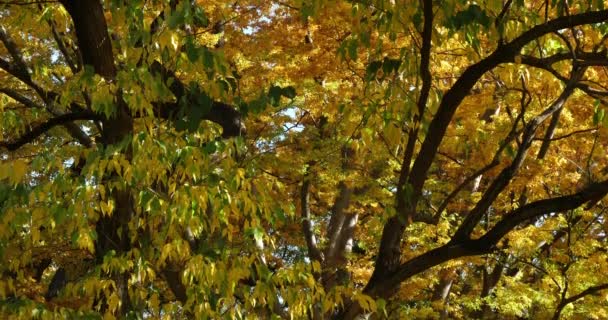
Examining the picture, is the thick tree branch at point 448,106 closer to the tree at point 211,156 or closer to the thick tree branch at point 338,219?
the tree at point 211,156

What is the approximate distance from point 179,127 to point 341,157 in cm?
687

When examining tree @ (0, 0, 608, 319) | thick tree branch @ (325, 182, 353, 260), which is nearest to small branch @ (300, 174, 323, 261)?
thick tree branch @ (325, 182, 353, 260)

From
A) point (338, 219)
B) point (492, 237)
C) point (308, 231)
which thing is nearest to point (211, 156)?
point (492, 237)

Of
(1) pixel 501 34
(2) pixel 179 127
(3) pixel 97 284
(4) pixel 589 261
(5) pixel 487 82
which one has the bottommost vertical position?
(3) pixel 97 284

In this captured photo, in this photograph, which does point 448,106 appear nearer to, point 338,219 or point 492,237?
point 492,237

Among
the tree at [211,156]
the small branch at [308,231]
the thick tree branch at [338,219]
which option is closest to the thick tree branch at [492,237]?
the tree at [211,156]

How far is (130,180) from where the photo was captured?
3.33 meters

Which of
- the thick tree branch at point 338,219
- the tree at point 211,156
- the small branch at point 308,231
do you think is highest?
→ the thick tree branch at point 338,219

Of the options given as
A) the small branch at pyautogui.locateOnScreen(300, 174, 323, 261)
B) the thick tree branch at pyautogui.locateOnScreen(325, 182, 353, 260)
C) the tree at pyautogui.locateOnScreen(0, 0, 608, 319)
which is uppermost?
the thick tree branch at pyautogui.locateOnScreen(325, 182, 353, 260)

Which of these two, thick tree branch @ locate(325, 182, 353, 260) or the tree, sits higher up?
thick tree branch @ locate(325, 182, 353, 260)

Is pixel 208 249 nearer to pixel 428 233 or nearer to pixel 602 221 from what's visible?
pixel 428 233

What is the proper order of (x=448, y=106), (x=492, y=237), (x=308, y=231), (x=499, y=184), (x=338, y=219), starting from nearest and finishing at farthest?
(x=448, y=106)
(x=492, y=237)
(x=499, y=184)
(x=308, y=231)
(x=338, y=219)

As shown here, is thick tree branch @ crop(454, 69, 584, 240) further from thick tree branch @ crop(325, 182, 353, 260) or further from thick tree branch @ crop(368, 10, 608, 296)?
thick tree branch @ crop(325, 182, 353, 260)

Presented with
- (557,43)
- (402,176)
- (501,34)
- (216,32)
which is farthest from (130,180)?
(216,32)
